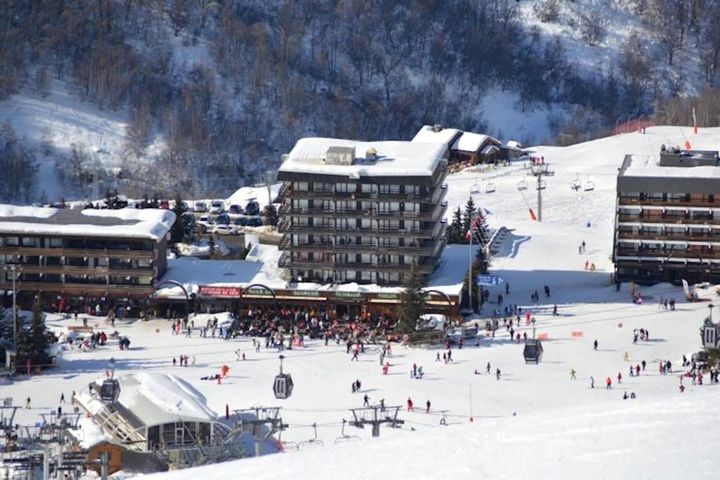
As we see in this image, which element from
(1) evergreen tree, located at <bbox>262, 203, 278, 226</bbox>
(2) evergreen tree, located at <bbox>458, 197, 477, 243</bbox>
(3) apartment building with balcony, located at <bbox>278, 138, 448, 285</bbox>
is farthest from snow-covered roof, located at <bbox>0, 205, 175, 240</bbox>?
(2) evergreen tree, located at <bbox>458, 197, 477, 243</bbox>

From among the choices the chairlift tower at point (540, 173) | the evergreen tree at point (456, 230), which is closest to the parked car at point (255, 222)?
the evergreen tree at point (456, 230)

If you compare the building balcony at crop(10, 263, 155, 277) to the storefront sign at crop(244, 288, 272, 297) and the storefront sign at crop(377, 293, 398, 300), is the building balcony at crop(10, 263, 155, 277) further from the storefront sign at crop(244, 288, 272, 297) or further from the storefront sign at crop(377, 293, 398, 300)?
the storefront sign at crop(377, 293, 398, 300)

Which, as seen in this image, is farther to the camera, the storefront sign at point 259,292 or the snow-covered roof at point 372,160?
the snow-covered roof at point 372,160

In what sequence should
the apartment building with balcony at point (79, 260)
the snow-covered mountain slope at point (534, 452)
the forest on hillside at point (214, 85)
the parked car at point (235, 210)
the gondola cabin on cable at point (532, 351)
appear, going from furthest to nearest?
the forest on hillside at point (214, 85) < the parked car at point (235, 210) < the apartment building with balcony at point (79, 260) < the gondola cabin on cable at point (532, 351) < the snow-covered mountain slope at point (534, 452)

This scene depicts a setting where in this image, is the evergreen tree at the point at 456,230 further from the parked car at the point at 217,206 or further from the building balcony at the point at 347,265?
the parked car at the point at 217,206

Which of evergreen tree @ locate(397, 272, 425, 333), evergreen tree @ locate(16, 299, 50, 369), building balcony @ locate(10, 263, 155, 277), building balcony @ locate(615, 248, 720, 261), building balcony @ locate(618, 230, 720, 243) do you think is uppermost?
building balcony @ locate(618, 230, 720, 243)

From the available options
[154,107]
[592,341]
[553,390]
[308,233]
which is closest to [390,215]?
[308,233]
